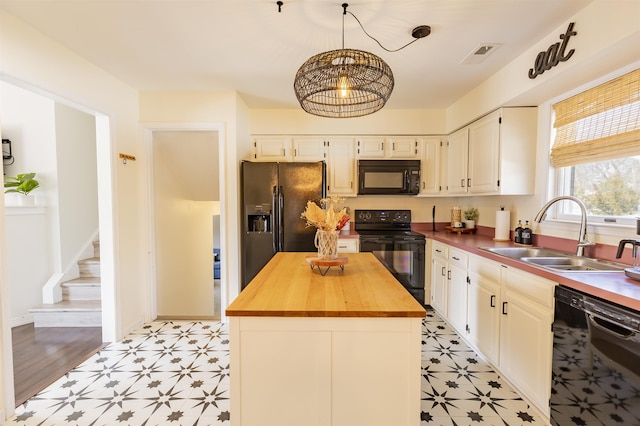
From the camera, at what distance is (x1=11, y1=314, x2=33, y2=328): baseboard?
2.96 metres

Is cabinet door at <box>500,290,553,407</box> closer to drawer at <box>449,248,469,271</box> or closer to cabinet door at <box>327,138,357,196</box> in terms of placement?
drawer at <box>449,248,469,271</box>

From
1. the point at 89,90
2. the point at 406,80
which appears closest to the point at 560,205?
the point at 406,80

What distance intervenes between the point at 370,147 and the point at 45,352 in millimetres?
3867

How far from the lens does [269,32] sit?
197 centimetres

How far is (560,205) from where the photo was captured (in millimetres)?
2379

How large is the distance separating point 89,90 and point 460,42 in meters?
3.01

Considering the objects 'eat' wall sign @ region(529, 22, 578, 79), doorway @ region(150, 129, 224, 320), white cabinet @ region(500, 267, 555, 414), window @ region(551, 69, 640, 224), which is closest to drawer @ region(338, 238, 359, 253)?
doorway @ region(150, 129, 224, 320)

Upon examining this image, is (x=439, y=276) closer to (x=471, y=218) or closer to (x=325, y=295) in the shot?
(x=471, y=218)

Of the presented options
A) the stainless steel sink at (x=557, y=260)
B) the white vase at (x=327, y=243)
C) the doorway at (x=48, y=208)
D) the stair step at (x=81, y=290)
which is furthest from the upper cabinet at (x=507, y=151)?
the stair step at (x=81, y=290)

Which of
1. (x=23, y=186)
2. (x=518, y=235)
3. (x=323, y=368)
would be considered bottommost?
(x=323, y=368)

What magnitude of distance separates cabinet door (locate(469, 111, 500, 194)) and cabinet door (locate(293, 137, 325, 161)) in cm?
171

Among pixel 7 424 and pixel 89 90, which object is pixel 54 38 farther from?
pixel 7 424

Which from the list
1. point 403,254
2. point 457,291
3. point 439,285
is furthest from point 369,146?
point 457,291

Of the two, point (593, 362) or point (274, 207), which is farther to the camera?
point (274, 207)
